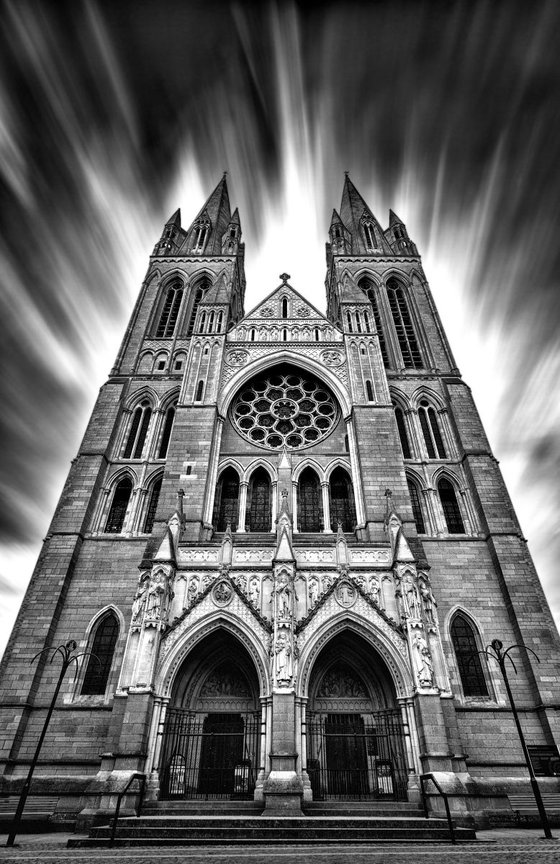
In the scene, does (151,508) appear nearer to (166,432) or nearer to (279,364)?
(166,432)

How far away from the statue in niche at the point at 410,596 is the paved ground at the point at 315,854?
561 cm

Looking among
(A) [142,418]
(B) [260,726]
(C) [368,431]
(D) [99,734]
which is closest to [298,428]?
(C) [368,431]

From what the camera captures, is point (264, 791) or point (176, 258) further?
point (176, 258)

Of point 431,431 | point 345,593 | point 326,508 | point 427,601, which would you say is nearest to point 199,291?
point 431,431

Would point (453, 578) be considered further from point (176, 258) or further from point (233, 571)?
point (176, 258)

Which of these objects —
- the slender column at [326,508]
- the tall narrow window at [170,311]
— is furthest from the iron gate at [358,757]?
the tall narrow window at [170,311]

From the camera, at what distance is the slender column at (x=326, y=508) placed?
1928cm

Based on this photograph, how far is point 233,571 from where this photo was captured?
15648 millimetres

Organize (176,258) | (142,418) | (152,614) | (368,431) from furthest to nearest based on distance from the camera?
(176,258)
(142,418)
(368,431)
(152,614)

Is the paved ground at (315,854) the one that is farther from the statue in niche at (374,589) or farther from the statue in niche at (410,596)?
the statue in niche at (374,589)

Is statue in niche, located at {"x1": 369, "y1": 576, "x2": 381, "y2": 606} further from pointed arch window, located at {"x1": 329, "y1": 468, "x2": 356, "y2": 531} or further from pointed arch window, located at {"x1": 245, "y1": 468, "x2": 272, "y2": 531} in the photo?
pointed arch window, located at {"x1": 245, "y1": 468, "x2": 272, "y2": 531}

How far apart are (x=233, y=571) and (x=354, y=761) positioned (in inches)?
270

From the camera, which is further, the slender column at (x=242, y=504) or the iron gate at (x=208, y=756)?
the slender column at (x=242, y=504)

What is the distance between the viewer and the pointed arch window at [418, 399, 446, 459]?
23.1m
